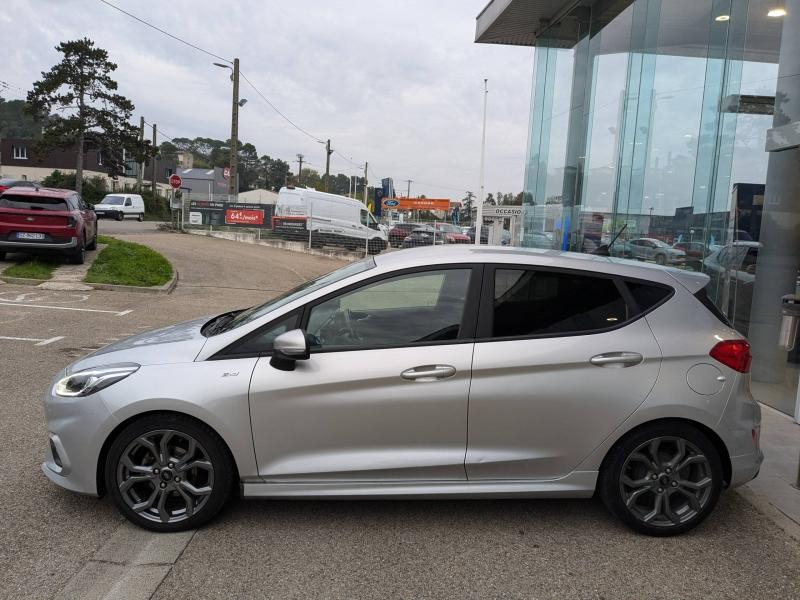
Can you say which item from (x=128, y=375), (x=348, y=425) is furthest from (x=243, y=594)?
(x=128, y=375)

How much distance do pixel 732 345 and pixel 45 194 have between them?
45.1 feet

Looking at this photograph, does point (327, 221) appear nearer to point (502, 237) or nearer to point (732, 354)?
point (502, 237)

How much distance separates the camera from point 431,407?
3365 mm

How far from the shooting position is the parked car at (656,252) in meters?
8.52

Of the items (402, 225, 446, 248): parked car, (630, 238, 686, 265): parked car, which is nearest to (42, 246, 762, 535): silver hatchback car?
(630, 238, 686, 265): parked car

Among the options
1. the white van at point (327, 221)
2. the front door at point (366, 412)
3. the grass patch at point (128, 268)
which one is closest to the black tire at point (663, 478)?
the front door at point (366, 412)

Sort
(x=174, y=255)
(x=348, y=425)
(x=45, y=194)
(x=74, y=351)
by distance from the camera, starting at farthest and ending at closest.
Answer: (x=174, y=255) < (x=45, y=194) < (x=74, y=351) < (x=348, y=425)

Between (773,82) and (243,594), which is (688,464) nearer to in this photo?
(243,594)

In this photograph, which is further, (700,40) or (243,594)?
(700,40)

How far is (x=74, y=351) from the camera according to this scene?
7.53 metres

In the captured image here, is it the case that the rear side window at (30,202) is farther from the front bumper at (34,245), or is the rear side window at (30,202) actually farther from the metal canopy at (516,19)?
the metal canopy at (516,19)

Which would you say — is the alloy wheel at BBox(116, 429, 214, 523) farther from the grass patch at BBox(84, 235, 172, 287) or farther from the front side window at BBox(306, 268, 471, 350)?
the grass patch at BBox(84, 235, 172, 287)

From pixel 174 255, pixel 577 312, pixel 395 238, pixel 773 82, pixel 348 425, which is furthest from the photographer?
pixel 395 238

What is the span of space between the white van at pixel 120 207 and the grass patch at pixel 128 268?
27.4 metres
